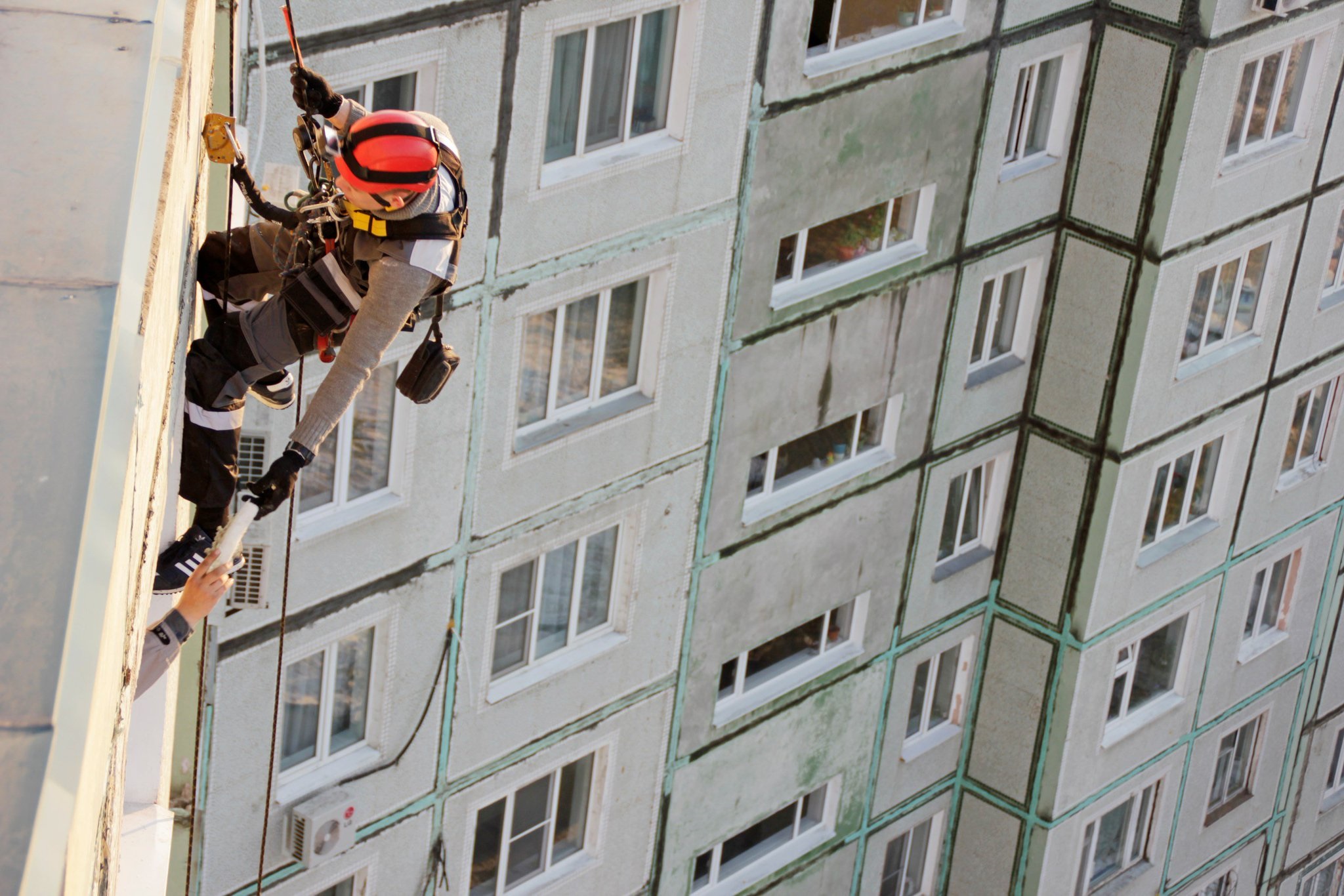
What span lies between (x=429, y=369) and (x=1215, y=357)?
15758 millimetres

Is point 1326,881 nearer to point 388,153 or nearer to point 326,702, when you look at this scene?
point 326,702

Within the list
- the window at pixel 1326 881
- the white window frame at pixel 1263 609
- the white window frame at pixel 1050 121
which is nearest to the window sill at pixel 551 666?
the white window frame at pixel 1050 121

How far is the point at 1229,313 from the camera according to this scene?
2408 centimetres

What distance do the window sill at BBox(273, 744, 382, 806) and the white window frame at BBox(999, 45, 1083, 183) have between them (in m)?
9.67

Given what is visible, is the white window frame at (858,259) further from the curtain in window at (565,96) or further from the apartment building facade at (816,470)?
the curtain in window at (565,96)

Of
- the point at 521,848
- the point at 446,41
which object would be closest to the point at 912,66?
the point at 446,41

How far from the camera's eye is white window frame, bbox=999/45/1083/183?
21062 mm

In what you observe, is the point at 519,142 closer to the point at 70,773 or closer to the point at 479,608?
the point at 479,608

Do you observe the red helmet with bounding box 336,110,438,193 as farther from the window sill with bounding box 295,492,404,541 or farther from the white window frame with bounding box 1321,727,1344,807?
the white window frame with bounding box 1321,727,1344,807

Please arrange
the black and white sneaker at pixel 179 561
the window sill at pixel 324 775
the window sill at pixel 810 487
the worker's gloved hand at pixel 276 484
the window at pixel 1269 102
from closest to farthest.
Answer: the worker's gloved hand at pixel 276 484, the black and white sneaker at pixel 179 561, the window sill at pixel 324 775, the window sill at pixel 810 487, the window at pixel 1269 102

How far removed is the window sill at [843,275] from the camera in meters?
19.1

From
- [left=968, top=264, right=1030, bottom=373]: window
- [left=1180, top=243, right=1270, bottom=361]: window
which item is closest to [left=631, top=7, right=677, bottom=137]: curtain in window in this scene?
[left=968, top=264, right=1030, bottom=373]: window

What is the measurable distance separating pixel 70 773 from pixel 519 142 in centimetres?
1199

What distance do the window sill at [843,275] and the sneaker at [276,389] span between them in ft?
26.9
